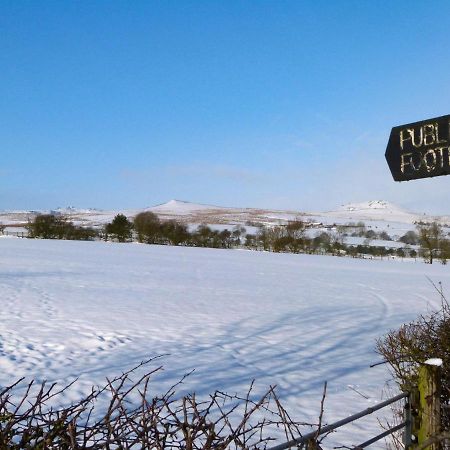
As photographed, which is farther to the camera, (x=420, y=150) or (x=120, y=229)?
(x=120, y=229)

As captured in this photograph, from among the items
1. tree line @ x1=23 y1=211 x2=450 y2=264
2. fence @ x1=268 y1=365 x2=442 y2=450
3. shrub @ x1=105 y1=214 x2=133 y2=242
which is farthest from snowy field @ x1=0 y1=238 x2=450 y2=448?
shrub @ x1=105 y1=214 x2=133 y2=242

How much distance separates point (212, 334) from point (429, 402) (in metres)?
9.29

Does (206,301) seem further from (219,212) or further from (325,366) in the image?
(219,212)

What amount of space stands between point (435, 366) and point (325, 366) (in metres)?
7.04

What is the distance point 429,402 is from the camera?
2555 millimetres

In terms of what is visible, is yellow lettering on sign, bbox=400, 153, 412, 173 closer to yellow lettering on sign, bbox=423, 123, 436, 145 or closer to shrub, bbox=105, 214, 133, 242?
yellow lettering on sign, bbox=423, 123, 436, 145

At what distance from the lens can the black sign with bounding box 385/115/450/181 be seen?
2365 millimetres

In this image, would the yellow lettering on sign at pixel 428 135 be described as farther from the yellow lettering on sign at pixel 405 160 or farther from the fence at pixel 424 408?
the fence at pixel 424 408

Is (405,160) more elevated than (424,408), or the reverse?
(405,160)

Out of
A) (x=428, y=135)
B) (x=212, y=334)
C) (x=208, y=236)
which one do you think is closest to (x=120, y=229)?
(x=208, y=236)

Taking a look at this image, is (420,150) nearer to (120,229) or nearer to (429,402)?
(429,402)

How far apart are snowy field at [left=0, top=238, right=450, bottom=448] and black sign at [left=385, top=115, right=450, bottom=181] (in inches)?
182

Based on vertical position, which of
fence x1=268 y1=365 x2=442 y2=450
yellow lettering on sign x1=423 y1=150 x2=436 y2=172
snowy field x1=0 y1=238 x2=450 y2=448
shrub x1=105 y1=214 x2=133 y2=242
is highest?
shrub x1=105 y1=214 x2=133 y2=242

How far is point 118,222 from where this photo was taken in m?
72.7
